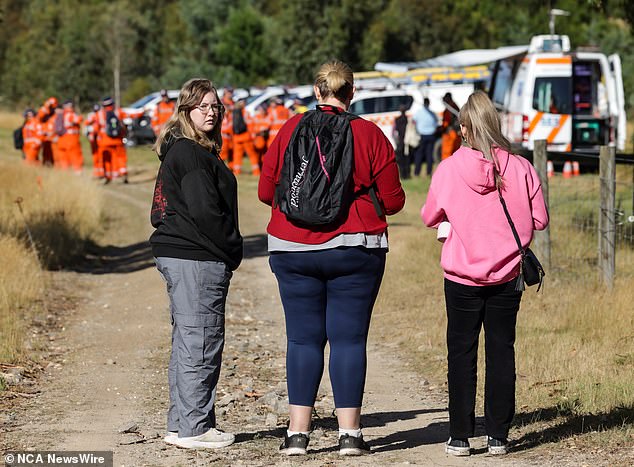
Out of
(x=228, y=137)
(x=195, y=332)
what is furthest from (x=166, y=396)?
(x=228, y=137)

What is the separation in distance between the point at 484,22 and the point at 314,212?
6371cm

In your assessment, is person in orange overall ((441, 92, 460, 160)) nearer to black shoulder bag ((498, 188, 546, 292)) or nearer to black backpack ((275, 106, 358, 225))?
black shoulder bag ((498, 188, 546, 292))

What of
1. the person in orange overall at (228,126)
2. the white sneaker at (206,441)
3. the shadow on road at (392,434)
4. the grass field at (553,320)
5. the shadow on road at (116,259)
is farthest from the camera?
the person in orange overall at (228,126)

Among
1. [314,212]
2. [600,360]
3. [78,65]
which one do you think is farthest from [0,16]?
[78,65]

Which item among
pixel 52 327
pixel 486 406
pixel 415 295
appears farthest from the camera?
pixel 415 295

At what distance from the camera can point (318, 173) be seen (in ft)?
18.5

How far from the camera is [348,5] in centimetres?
5950

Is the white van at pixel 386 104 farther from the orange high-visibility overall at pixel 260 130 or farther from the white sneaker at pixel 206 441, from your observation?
the white sneaker at pixel 206 441

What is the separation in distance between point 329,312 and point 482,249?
776mm

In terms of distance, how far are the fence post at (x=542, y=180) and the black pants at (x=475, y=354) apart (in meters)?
6.23

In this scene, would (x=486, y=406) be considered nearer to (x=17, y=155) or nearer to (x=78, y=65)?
(x=17, y=155)

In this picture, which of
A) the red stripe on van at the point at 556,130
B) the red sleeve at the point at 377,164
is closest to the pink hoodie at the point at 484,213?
the red sleeve at the point at 377,164

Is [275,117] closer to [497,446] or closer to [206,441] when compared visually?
[206,441]

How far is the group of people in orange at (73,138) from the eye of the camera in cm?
2528
